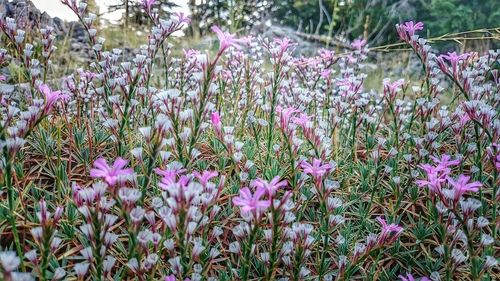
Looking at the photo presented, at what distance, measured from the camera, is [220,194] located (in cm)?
183

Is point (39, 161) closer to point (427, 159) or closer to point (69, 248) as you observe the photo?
point (69, 248)

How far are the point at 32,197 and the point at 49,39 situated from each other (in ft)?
2.71

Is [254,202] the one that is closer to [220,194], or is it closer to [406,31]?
[220,194]

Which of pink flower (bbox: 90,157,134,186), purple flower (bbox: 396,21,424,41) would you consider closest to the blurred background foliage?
purple flower (bbox: 396,21,424,41)

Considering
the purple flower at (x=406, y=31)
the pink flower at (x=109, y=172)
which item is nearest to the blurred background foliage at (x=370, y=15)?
the purple flower at (x=406, y=31)

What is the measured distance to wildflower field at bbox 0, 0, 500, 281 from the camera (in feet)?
4.76

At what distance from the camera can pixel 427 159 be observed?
2410mm

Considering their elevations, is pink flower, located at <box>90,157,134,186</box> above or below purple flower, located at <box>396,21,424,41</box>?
below

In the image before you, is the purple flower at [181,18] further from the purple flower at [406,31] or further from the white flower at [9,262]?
the white flower at [9,262]

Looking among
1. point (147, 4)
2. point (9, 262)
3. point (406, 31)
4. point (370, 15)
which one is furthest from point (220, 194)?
point (370, 15)

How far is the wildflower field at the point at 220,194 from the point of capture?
4.76ft

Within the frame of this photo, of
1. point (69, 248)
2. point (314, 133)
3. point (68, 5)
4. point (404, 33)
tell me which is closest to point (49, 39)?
point (68, 5)

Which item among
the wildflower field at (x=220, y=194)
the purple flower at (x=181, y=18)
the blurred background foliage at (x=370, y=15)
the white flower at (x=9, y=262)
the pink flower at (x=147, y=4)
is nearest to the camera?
the white flower at (x=9, y=262)

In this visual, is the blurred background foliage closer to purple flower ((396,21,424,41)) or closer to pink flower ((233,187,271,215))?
purple flower ((396,21,424,41))
